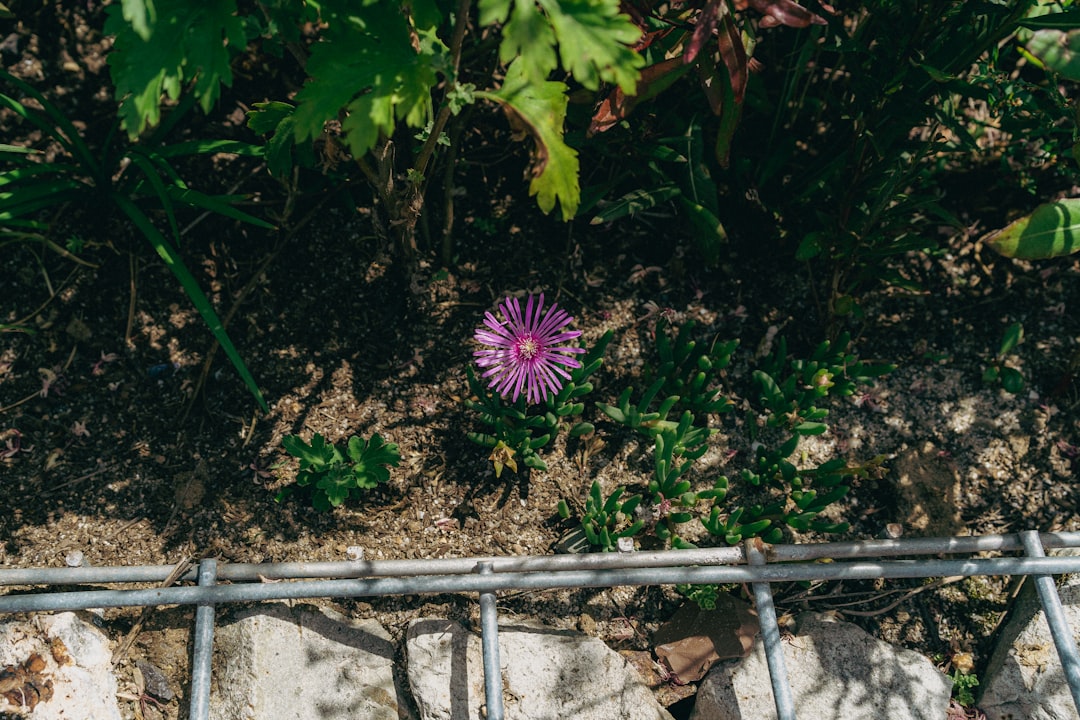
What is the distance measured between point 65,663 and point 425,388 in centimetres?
126

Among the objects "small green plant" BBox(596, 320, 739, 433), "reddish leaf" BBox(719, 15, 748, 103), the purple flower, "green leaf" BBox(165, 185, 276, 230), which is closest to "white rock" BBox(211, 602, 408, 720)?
the purple flower

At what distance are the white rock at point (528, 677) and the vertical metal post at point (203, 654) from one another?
54 centimetres

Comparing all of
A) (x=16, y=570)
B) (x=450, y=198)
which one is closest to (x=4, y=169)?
(x=16, y=570)

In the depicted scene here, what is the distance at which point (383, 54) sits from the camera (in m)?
1.72

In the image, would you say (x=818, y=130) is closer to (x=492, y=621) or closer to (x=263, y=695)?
(x=492, y=621)

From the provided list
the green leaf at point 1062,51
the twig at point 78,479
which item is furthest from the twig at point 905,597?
the twig at point 78,479

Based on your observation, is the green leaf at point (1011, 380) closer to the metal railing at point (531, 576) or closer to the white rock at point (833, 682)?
the metal railing at point (531, 576)

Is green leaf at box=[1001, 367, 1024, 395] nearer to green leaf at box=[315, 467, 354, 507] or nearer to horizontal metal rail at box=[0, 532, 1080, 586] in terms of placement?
horizontal metal rail at box=[0, 532, 1080, 586]

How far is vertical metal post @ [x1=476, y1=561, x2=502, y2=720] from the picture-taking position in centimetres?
225

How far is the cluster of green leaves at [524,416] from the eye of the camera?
2.51 metres

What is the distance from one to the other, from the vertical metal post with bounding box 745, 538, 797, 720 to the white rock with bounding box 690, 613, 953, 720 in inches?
4.6

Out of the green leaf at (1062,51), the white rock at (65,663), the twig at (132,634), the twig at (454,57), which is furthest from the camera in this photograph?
the twig at (132,634)

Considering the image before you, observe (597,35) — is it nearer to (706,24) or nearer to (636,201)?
(706,24)

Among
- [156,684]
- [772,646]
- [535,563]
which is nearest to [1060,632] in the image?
[772,646]
